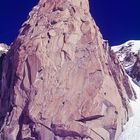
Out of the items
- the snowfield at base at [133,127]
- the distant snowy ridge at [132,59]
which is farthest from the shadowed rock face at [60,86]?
the distant snowy ridge at [132,59]

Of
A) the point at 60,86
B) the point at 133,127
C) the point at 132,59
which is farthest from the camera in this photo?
the point at 132,59

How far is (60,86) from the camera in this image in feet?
237

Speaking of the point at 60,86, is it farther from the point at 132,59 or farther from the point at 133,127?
the point at 132,59

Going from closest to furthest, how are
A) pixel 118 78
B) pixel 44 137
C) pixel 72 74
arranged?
1. pixel 44 137
2. pixel 72 74
3. pixel 118 78

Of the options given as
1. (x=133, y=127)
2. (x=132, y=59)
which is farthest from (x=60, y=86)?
(x=132, y=59)

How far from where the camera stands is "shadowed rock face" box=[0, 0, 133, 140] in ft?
227

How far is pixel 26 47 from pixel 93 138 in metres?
16.1

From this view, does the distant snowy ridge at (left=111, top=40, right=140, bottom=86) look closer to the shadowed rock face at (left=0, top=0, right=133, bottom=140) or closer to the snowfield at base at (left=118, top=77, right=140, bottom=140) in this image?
the snowfield at base at (left=118, top=77, right=140, bottom=140)

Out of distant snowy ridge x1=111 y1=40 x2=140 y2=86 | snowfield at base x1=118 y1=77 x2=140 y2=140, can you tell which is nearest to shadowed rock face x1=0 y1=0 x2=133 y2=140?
snowfield at base x1=118 y1=77 x2=140 y2=140

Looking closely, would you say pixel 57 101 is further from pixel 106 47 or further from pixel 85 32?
pixel 106 47

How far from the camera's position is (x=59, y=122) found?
68.6 metres

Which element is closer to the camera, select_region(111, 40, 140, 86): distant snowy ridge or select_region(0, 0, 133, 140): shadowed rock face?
select_region(0, 0, 133, 140): shadowed rock face

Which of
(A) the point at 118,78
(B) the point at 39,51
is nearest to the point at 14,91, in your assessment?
(B) the point at 39,51

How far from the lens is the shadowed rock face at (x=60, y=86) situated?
6925 cm
